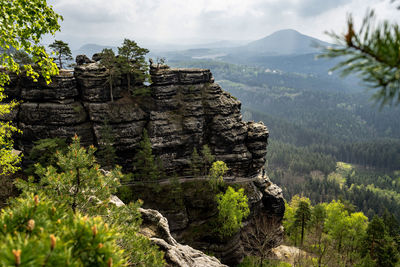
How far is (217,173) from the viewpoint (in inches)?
1719

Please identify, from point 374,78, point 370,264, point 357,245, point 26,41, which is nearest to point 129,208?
point 26,41

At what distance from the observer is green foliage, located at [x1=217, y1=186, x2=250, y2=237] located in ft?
124

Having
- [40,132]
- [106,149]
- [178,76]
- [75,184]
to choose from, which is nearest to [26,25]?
[75,184]

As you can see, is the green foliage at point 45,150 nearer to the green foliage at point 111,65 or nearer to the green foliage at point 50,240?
the green foliage at point 111,65

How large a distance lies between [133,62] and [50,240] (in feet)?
162

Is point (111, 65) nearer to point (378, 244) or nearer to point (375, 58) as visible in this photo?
point (375, 58)

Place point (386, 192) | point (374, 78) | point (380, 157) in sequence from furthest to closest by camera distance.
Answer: point (380, 157) < point (386, 192) < point (374, 78)

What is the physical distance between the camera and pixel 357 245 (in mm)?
44750

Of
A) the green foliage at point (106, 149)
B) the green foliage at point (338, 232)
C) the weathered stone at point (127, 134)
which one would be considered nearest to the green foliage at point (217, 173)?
the weathered stone at point (127, 134)

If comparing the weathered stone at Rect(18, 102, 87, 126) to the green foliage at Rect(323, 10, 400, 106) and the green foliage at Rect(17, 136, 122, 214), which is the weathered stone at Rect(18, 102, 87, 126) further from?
the green foliage at Rect(323, 10, 400, 106)

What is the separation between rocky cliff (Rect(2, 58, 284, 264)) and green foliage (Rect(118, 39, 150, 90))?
2100 mm

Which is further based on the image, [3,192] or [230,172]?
[230,172]

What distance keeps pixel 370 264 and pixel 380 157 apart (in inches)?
8488

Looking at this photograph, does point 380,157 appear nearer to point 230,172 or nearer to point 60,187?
point 230,172
